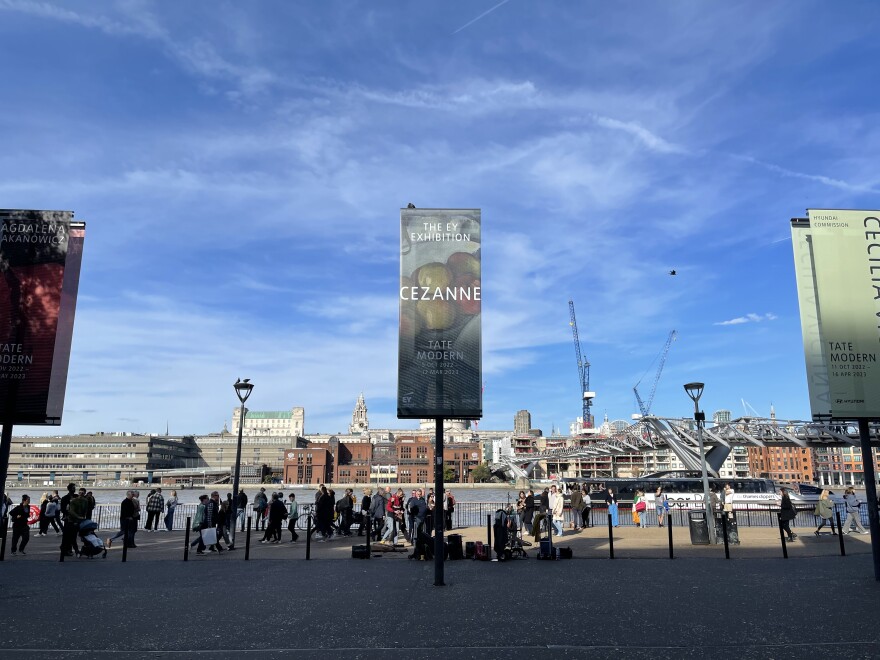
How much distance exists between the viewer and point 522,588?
13039 millimetres

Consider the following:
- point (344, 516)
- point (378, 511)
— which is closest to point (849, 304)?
point (378, 511)

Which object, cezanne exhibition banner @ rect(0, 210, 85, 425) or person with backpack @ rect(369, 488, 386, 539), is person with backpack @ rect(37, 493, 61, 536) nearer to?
cezanne exhibition banner @ rect(0, 210, 85, 425)

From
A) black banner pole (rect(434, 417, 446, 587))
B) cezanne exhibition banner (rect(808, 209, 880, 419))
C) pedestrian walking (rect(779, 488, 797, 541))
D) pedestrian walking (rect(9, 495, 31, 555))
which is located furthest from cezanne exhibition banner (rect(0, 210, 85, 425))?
pedestrian walking (rect(779, 488, 797, 541))

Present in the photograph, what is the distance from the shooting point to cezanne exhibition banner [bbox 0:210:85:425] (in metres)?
15.6

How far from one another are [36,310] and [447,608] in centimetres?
1205

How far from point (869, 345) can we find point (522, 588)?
364 inches

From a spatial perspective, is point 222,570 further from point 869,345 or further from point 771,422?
point 771,422

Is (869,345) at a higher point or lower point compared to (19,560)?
higher

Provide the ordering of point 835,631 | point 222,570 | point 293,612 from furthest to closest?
point 222,570, point 293,612, point 835,631

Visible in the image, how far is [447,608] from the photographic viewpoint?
10.9 metres

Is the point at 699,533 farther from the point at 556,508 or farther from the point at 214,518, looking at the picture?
the point at 214,518

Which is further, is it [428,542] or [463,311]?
[428,542]

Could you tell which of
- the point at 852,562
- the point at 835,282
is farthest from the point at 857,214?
the point at 852,562

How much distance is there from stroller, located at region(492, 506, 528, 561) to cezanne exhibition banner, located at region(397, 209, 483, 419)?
16.1 ft
